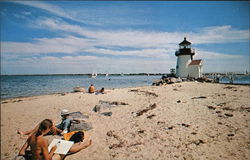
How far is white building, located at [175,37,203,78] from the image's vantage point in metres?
35.0

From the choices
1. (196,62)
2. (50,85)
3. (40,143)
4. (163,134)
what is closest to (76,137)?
(40,143)

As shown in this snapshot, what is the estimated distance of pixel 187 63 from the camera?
1414 inches

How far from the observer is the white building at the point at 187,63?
1377 inches

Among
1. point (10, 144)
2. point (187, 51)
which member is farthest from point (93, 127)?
point (187, 51)

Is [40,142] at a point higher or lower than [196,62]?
lower

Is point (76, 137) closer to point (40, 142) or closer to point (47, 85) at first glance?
point (40, 142)

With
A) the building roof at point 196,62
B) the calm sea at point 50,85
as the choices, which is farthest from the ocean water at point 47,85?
the building roof at point 196,62

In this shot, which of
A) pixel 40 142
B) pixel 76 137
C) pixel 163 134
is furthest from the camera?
pixel 163 134

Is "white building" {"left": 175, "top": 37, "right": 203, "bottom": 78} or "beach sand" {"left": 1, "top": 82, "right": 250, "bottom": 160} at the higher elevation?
"white building" {"left": 175, "top": 37, "right": 203, "bottom": 78}

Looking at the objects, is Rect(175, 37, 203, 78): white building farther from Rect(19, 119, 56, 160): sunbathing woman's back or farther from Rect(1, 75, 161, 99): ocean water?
Rect(19, 119, 56, 160): sunbathing woman's back

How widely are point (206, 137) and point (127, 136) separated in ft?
10.4

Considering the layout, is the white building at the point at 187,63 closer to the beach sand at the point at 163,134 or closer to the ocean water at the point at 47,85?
the ocean water at the point at 47,85

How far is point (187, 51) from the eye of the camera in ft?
116

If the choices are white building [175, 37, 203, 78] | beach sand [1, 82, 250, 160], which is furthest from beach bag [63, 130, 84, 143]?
white building [175, 37, 203, 78]
